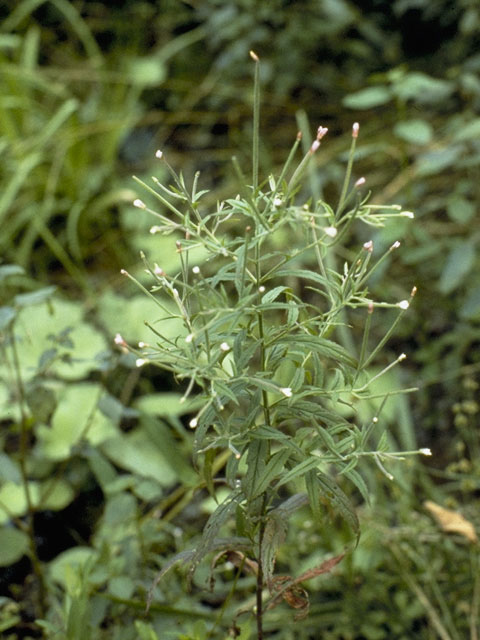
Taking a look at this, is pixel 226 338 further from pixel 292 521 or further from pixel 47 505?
pixel 47 505

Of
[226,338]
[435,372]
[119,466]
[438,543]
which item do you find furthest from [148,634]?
[435,372]

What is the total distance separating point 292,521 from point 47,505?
417mm

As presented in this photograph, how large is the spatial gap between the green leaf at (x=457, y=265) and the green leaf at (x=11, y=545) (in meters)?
0.86

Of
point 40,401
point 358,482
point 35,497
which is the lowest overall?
point 35,497

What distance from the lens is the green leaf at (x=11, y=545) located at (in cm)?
122

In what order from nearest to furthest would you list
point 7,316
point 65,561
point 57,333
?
point 7,316 → point 65,561 → point 57,333

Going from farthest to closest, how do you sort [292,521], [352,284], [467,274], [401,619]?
[467,274] < [292,521] < [401,619] < [352,284]

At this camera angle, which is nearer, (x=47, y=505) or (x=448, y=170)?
(x=47, y=505)

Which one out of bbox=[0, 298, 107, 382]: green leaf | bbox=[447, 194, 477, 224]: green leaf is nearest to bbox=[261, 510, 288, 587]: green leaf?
bbox=[0, 298, 107, 382]: green leaf

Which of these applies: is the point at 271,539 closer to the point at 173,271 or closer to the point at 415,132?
the point at 415,132

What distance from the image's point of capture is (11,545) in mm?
1232

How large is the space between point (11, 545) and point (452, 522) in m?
0.67

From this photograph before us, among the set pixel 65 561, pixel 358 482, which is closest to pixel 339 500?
pixel 358 482

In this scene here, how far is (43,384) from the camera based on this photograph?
3.78 ft
